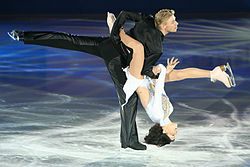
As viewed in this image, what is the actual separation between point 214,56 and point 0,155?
563 centimetres

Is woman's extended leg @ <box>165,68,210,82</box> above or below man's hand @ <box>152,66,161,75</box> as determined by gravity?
below

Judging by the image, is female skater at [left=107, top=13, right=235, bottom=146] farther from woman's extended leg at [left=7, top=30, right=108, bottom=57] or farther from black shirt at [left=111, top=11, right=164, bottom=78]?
woman's extended leg at [left=7, top=30, right=108, bottom=57]

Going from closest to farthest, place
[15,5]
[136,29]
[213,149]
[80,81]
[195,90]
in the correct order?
[136,29], [213,149], [195,90], [80,81], [15,5]

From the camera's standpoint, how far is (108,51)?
4.61 m

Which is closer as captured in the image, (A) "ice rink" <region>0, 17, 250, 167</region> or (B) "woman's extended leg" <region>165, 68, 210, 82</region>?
(B) "woman's extended leg" <region>165, 68, 210, 82</region>

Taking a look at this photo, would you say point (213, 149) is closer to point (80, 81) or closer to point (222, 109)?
point (222, 109)

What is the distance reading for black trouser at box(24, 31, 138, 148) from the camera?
459cm

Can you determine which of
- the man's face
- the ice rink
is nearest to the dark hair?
the ice rink

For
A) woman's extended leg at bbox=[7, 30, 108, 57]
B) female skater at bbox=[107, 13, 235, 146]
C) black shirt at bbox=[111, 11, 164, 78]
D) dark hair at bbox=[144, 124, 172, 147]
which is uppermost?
black shirt at bbox=[111, 11, 164, 78]

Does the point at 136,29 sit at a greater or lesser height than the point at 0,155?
greater

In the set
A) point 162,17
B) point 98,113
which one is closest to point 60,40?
point 162,17

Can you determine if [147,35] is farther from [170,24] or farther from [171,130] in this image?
[171,130]

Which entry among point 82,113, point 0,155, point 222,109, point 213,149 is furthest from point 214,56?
point 0,155

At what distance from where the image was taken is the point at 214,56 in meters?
9.32
